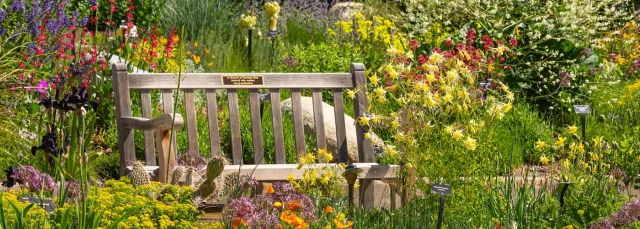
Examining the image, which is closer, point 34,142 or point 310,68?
point 34,142

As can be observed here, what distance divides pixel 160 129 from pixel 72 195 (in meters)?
0.67

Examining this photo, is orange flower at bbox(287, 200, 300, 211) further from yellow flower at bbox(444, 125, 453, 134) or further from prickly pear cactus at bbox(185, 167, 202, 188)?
prickly pear cactus at bbox(185, 167, 202, 188)

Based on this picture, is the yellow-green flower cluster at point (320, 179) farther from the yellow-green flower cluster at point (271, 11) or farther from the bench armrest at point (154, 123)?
the yellow-green flower cluster at point (271, 11)

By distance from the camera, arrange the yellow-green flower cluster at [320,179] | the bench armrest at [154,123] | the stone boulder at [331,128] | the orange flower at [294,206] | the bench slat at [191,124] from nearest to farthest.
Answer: the orange flower at [294,206]
the yellow-green flower cluster at [320,179]
the bench armrest at [154,123]
the bench slat at [191,124]
the stone boulder at [331,128]

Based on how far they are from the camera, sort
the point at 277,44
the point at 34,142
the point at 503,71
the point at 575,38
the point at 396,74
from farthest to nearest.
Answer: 1. the point at 277,44
2. the point at 575,38
3. the point at 503,71
4. the point at 34,142
5. the point at 396,74

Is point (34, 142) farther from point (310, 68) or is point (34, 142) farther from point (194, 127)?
point (310, 68)

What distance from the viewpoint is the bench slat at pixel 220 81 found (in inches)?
202

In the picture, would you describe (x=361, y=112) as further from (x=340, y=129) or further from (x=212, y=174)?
(x=212, y=174)

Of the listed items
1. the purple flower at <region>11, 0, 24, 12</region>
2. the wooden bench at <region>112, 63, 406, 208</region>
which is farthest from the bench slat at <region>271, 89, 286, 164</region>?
the purple flower at <region>11, 0, 24, 12</region>

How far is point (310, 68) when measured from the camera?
818cm

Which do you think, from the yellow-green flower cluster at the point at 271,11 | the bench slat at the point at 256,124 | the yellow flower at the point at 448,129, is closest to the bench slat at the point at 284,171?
the bench slat at the point at 256,124

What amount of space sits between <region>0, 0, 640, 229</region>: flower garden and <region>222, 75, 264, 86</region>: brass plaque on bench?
18 centimetres

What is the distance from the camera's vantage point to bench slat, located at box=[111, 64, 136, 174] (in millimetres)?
5066

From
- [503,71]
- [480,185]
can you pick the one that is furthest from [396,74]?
[503,71]
